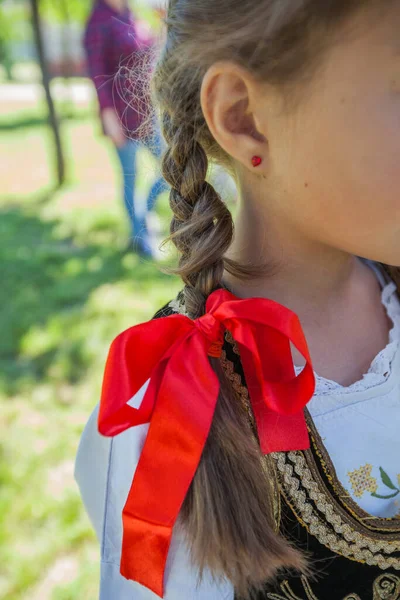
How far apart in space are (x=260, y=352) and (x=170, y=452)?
0.16 meters

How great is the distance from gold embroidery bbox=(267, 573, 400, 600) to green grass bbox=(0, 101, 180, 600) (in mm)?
693

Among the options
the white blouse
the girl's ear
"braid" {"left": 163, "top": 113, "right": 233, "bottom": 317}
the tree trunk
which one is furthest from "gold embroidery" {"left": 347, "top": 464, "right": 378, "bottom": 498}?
the tree trunk

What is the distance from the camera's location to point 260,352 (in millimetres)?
742

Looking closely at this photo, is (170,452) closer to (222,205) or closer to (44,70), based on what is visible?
(222,205)

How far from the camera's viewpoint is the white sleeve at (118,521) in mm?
748

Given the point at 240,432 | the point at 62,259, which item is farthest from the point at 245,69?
the point at 62,259

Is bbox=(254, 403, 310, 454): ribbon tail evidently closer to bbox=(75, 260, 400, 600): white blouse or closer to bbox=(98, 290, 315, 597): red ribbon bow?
bbox=(98, 290, 315, 597): red ribbon bow

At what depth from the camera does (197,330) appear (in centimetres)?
72

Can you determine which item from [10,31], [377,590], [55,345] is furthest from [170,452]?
[10,31]

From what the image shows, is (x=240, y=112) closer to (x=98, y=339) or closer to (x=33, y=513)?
(x=33, y=513)

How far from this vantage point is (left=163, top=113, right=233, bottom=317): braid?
0.75m

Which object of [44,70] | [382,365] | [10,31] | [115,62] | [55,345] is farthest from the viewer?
[10,31]

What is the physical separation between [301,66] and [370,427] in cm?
50

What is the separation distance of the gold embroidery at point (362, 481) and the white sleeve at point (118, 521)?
22 centimetres
